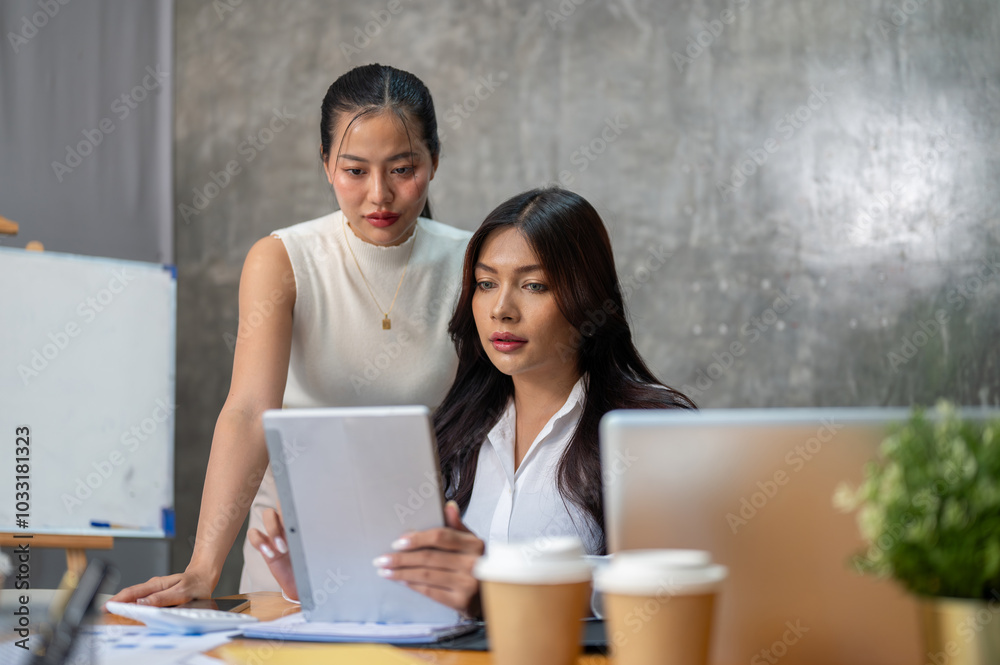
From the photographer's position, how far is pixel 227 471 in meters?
1.78

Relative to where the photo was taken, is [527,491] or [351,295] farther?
[351,295]

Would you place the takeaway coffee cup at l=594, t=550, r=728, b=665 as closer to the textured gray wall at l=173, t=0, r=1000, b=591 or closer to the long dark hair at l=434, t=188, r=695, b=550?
the long dark hair at l=434, t=188, r=695, b=550

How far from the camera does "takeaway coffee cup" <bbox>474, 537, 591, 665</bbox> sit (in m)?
0.88

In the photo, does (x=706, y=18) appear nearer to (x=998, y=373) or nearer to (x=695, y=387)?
(x=695, y=387)

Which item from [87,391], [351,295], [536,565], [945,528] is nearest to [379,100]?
[351,295]

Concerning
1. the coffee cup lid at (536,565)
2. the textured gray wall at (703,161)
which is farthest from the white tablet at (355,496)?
the textured gray wall at (703,161)

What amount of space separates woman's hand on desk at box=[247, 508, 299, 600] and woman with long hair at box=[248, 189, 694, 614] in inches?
13.6

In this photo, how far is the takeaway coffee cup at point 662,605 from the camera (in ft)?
2.73

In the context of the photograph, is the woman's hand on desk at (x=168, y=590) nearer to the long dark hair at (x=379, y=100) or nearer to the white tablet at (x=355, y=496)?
the white tablet at (x=355, y=496)

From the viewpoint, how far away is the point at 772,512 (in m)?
0.92

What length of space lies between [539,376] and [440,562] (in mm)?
820

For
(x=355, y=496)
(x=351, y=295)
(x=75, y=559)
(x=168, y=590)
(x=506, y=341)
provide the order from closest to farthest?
1. (x=355, y=496)
2. (x=168, y=590)
3. (x=506, y=341)
4. (x=351, y=295)
5. (x=75, y=559)

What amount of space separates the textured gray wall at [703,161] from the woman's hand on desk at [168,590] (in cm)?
228

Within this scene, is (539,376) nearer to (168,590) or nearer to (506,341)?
(506,341)
